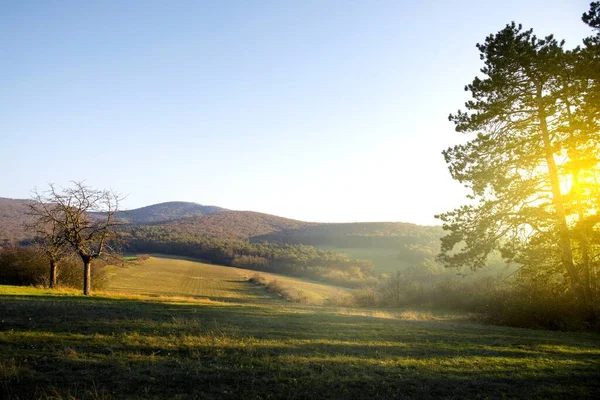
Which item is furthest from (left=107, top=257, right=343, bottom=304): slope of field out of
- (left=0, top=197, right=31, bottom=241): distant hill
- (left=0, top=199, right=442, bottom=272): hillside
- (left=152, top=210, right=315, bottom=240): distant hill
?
(left=152, top=210, right=315, bottom=240): distant hill

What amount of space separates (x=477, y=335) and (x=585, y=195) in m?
11.8

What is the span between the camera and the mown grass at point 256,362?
8.02 meters

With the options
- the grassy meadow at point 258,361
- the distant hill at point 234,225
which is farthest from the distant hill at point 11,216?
the grassy meadow at point 258,361

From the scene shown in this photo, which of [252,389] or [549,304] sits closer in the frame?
[252,389]

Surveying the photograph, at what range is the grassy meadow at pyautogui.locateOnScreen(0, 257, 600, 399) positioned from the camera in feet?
26.3

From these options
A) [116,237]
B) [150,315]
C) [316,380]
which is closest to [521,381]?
[316,380]

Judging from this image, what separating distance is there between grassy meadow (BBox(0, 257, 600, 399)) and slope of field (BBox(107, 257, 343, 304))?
121 ft

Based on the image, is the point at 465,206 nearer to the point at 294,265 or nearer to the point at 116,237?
the point at 116,237

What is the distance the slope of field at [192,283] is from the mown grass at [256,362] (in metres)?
37.1

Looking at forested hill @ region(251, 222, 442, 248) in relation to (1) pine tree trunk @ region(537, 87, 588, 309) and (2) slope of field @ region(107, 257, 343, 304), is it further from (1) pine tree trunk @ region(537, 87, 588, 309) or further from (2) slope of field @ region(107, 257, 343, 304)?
(1) pine tree trunk @ region(537, 87, 588, 309)

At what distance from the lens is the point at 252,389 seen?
8.07 meters

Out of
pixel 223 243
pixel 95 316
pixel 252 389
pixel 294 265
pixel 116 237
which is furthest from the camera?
pixel 223 243

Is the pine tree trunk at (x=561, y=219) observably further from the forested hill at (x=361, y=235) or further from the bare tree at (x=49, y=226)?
the forested hill at (x=361, y=235)

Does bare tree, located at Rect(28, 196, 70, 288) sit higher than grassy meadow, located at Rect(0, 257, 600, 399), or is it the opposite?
bare tree, located at Rect(28, 196, 70, 288)
